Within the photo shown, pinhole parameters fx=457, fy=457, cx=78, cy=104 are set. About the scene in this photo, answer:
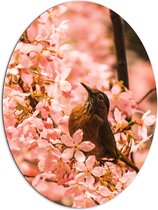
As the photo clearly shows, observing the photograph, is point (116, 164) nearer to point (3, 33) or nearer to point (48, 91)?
point (48, 91)

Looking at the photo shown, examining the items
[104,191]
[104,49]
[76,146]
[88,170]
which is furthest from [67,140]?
[104,49]

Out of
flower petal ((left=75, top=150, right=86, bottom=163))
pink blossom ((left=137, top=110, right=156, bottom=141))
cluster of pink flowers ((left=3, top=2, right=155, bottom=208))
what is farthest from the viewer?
pink blossom ((left=137, top=110, right=156, bottom=141))

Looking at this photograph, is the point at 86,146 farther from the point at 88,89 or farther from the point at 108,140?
the point at 88,89

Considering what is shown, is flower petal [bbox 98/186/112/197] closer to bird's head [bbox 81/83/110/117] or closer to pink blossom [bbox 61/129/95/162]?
pink blossom [bbox 61/129/95/162]

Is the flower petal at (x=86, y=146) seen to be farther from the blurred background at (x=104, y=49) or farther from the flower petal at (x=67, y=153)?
the blurred background at (x=104, y=49)

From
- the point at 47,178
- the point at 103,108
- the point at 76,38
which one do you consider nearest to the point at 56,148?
the point at 47,178

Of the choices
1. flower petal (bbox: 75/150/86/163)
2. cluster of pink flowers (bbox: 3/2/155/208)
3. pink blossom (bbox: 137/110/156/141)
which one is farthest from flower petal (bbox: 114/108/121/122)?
flower petal (bbox: 75/150/86/163)

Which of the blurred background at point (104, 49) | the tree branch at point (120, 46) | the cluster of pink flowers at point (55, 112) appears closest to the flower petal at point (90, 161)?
the cluster of pink flowers at point (55, 112)
